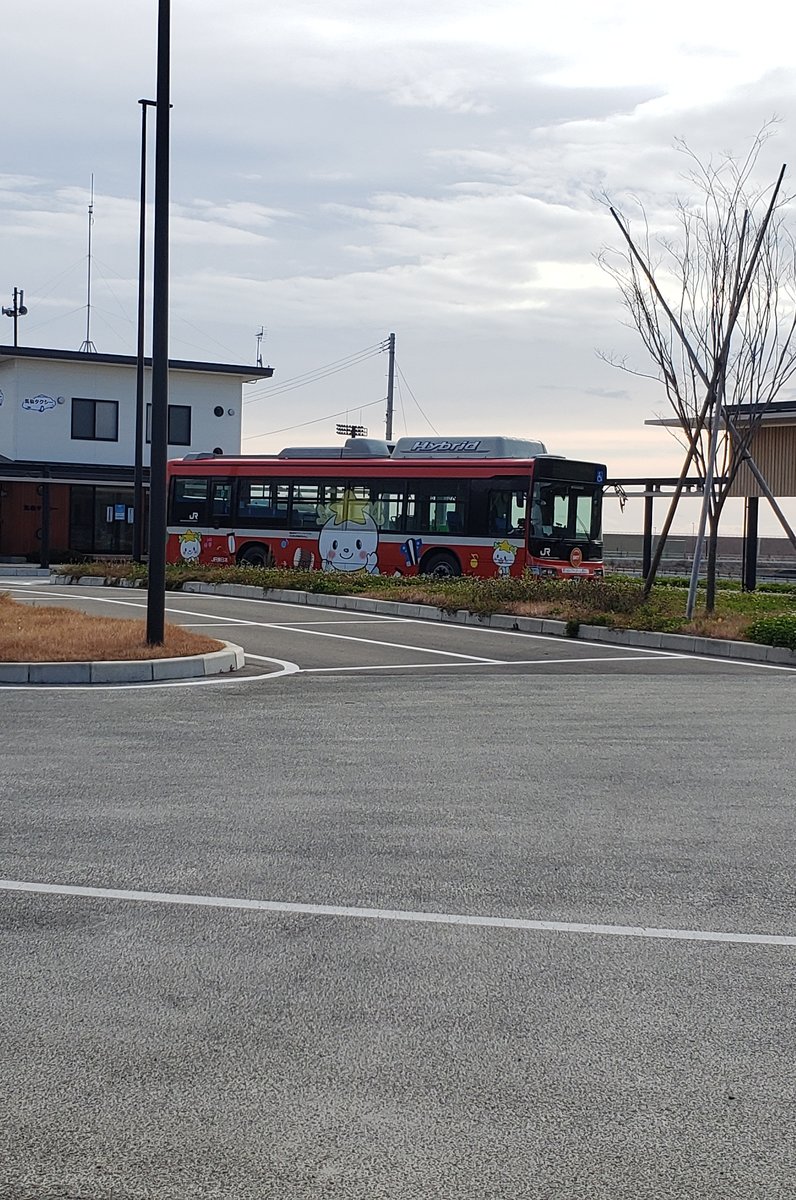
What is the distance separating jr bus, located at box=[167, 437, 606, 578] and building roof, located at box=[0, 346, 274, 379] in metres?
10.6

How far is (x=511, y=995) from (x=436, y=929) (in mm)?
798

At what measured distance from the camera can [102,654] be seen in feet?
47.6

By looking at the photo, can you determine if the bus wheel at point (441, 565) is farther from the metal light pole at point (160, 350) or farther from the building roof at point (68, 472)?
the metal light pole at point (160, 350)

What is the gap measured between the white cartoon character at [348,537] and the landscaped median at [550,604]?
2.30 m

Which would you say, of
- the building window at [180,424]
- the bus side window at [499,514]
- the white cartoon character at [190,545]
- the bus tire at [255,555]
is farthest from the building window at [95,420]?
the bus side window at [499,514]

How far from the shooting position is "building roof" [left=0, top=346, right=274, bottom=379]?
1658 inches

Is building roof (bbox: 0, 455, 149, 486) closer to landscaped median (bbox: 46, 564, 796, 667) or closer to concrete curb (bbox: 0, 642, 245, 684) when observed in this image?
landscaped median (bbox: 46, 564, 796, 667)

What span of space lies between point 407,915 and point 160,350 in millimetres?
10618

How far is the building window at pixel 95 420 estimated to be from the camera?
43.6 m

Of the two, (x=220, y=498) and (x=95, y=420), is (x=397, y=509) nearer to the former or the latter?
(x=220, y=498)

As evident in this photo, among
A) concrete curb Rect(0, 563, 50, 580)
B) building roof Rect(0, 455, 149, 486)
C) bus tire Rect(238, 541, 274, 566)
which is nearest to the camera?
bus tire Rect(238, 541, 274, 566)

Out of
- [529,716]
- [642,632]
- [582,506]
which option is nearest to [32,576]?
[582,506]

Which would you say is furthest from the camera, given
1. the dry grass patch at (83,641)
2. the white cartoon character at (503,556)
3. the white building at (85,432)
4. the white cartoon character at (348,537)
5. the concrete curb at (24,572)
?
the white building at (85,432)

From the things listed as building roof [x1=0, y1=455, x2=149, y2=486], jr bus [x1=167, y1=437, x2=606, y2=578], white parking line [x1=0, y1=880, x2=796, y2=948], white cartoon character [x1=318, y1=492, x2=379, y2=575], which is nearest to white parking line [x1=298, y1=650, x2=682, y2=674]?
white parking line [x1=0, y1=880, x2=796, y2=948]
